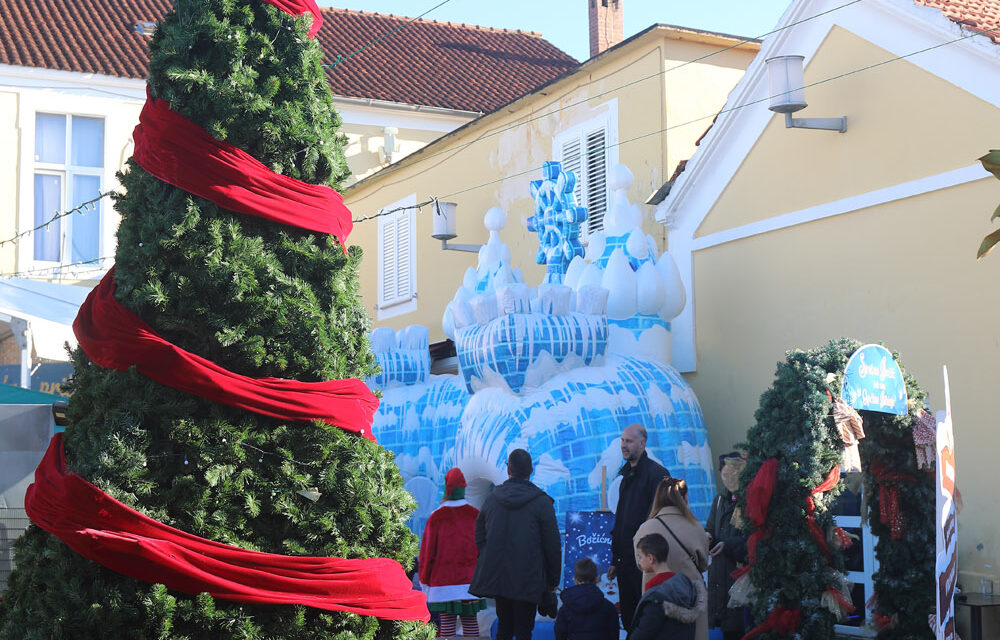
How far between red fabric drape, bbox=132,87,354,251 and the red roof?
15.0m

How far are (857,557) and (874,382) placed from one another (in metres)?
2.40

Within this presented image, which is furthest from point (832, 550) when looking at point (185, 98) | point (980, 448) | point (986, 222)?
point (185, 98)

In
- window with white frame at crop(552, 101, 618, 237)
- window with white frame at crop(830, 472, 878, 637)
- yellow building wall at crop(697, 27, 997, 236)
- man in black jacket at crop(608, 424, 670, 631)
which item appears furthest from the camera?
window with white frame at crop(552, 101, 618, 237)

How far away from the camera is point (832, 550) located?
24.1 feet

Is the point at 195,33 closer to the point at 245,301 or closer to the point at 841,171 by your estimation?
the point at 245,301

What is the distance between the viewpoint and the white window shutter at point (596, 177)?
13.0 m

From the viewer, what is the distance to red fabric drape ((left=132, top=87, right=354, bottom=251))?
4.12 m

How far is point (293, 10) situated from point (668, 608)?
3.22m

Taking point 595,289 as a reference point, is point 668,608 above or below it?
below

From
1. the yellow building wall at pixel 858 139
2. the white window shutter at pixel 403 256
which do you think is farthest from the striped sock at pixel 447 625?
the white window shutter at pixel 403 256

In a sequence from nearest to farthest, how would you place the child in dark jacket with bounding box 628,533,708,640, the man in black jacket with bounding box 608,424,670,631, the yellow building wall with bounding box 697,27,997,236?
the child in dark jacket with bounding box 628,533,708,640 → the man in black jacket with bounding box 608,424,670,631 → the yellow building wall with bounding box 697,27,997,236

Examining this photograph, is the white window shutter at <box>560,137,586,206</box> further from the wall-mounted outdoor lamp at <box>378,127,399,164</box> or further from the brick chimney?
the wall-mounted outdoor lamp at <box>378,127,399,164</box>

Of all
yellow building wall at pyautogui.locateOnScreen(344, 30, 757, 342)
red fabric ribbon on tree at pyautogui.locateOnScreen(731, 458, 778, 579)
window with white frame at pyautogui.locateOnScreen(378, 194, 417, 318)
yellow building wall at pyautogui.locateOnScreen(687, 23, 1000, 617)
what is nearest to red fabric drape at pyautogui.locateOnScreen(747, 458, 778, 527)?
red fabric ribbon on tree at pyautogui.locateOnScreen(731, 458, 778, 579)

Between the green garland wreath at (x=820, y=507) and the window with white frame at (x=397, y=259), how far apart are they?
10.2m
